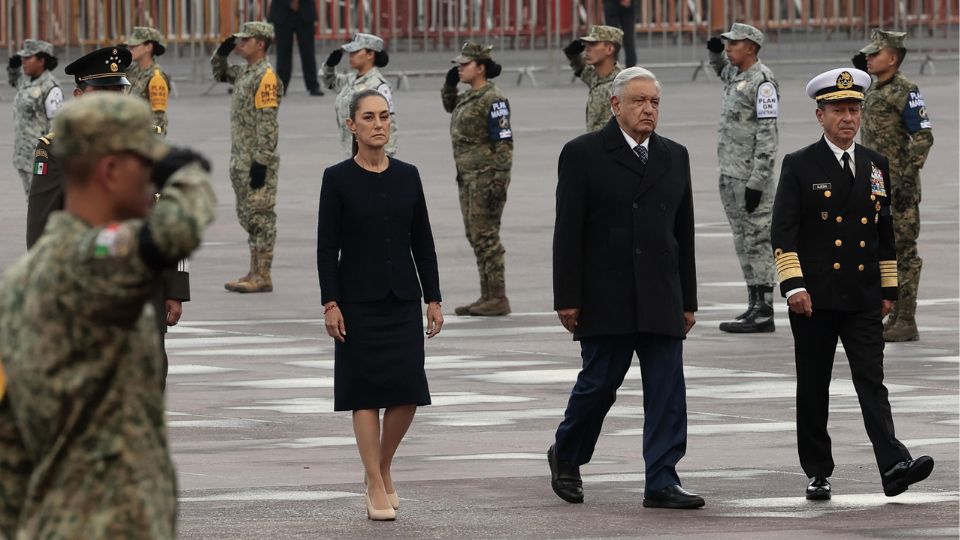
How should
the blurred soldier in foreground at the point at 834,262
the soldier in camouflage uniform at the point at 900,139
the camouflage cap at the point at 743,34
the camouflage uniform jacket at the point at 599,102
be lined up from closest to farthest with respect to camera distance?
the blurred soldier in foreground at the point at 834,262, the soldier in camouflage uniform at the point at 900,139, the camouflage cap at the point at 743,34, the camouflage uniform jacket at the point at 599,102

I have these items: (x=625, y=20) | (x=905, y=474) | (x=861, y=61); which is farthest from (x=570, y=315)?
(x=625, y=20)

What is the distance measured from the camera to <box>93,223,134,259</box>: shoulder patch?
5027mm

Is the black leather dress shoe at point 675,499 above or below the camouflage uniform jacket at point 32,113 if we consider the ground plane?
below

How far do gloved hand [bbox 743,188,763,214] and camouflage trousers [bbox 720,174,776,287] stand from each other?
0.23m

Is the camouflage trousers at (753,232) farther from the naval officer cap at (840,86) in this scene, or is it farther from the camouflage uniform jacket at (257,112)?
the naval officer cap at (840,86)

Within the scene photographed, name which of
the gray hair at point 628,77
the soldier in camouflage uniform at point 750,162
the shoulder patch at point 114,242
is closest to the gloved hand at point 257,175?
the soldier in camouflage uniform at point 750,162

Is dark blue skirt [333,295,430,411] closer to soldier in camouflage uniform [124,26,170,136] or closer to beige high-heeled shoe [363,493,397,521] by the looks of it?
beige high-heeled shoe [363,493,397,521]

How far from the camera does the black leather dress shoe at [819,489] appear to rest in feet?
32.3

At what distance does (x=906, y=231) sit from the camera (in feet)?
51.3

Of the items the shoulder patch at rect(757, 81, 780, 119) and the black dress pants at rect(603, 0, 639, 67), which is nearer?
the shoulder patch at rect(757, 81, 780, 119)

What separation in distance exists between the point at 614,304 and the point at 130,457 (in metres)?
4.85

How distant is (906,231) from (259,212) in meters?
5.49

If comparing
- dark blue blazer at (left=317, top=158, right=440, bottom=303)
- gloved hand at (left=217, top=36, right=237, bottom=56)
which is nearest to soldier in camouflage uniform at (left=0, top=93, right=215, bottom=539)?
dark blue blazer at (left=317, top=158, right=440, bottom=303)

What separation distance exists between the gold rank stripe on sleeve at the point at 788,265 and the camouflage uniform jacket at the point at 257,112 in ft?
28.9
